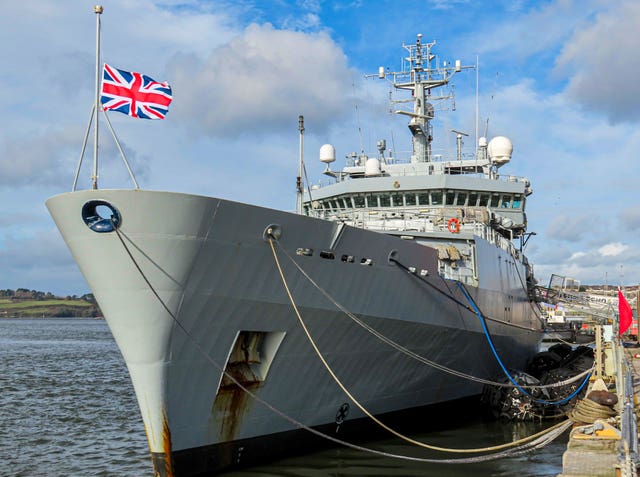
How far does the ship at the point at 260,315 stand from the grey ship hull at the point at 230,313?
0.02 meters

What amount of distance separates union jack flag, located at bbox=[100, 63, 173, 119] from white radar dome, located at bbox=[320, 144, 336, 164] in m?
11.0

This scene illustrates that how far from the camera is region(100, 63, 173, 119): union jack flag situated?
27.4ft

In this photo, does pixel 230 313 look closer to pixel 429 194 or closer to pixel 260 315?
pixel 260 315

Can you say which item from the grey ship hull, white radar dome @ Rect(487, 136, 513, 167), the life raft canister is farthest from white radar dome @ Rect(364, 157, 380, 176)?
the grey ship hull

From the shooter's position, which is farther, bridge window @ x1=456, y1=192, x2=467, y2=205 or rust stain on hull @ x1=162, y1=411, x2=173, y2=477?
bridge window @ x1=456, y1=192, x2=467, y2=205

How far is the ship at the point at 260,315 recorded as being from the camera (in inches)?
338

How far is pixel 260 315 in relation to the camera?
9438mm

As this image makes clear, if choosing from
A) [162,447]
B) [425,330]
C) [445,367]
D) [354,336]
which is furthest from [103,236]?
[445,367]

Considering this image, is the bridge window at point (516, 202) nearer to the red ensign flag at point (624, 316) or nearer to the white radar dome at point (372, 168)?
the red ensign flag at point (624, 316)

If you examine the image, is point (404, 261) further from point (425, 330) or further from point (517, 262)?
point (517, 262)

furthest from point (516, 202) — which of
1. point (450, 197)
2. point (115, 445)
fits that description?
point (115, 445)

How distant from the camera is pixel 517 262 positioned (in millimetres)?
19891

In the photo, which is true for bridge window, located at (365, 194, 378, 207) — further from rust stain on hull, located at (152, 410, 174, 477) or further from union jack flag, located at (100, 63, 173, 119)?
rust stain on hull, located at (152, 410, 174, 477)

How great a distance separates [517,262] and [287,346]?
11940 mm
